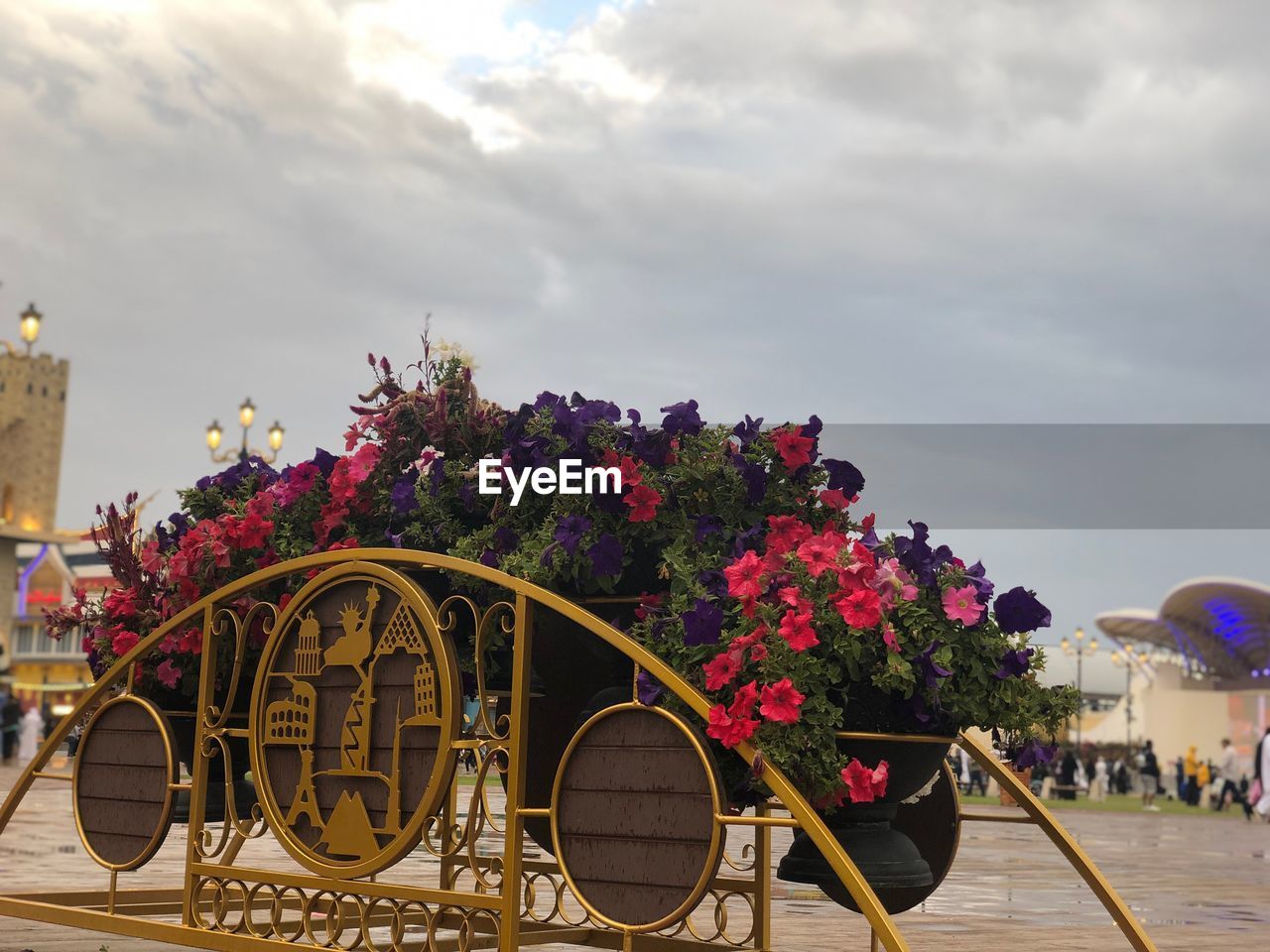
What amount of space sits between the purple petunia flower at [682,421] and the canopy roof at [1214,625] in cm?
8228

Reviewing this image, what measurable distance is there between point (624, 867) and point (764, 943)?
1.32 meters

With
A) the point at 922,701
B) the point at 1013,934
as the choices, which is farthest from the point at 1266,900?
the point at 922,701

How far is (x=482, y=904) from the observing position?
4.23 metres

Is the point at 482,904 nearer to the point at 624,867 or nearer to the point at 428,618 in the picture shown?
the point at 624,867

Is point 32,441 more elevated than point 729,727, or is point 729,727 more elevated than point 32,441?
point 32,441

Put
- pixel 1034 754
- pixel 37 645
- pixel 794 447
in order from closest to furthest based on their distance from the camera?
1. pixel 1034 754
2. pixel 794 447
3. pixel 37 645

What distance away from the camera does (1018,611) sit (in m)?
4.23

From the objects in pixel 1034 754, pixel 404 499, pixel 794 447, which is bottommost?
pixel 1034 754

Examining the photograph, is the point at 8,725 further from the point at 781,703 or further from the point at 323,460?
the point at 781,703

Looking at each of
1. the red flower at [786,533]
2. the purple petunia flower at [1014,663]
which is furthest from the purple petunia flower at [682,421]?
the purple petunia flower at [1014,663]

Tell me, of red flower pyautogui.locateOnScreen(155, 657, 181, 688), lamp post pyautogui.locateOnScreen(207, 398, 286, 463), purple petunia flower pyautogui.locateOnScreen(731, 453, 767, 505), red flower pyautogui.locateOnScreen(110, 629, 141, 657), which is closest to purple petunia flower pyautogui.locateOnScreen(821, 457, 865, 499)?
purple petunia flower pyautogui.locateOnScreen(731, 453, 767, 505)

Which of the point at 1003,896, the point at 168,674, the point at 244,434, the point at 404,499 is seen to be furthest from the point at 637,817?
the point at 244,434

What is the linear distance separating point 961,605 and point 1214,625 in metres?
90.9

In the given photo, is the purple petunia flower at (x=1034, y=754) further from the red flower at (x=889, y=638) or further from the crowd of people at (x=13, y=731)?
the crowd of people at (x=13, y=731)
